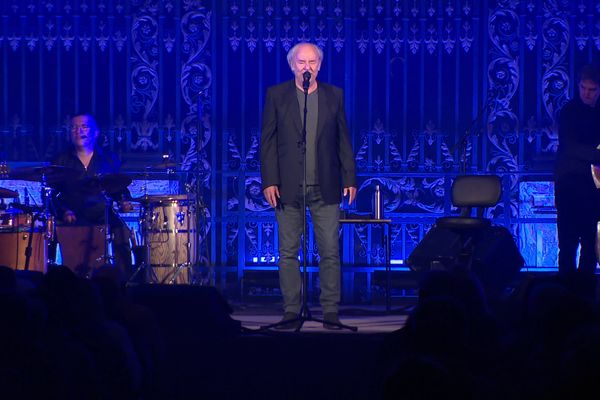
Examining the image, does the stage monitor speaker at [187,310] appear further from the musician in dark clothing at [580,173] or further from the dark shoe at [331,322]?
the musician in dark clothing at [580,173]

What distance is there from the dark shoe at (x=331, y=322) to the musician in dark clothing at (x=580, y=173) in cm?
235

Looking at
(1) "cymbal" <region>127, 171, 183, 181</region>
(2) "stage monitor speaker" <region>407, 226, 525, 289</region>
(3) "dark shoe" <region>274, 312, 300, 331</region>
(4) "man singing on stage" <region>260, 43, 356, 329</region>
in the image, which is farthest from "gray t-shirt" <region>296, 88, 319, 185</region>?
(1) "cymbal" <region>127, 171, 183, 181</region>

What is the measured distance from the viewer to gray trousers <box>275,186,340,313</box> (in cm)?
653

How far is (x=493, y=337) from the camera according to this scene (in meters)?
3.61

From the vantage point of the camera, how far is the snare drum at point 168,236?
923 cm

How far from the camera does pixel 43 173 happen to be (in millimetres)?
8539

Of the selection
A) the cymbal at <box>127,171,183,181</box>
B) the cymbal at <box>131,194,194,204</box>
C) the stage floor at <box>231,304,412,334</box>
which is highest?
the cymbal at <box>127,171,183,181</box>

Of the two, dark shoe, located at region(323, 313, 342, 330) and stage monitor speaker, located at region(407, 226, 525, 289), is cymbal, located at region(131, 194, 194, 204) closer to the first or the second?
stage monitor speaker, located at region(407, 226, 525, 289)

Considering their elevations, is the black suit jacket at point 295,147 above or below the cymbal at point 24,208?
above

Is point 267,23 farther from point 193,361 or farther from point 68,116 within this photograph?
point 193,361

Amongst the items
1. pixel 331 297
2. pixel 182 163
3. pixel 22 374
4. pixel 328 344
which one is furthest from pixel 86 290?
pixel 182 163

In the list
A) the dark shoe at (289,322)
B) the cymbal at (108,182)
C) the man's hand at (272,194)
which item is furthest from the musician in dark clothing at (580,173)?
the cymbal at (108,182)

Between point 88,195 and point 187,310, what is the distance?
4.47m

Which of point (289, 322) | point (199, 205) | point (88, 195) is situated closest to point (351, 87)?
point (199, 205)
